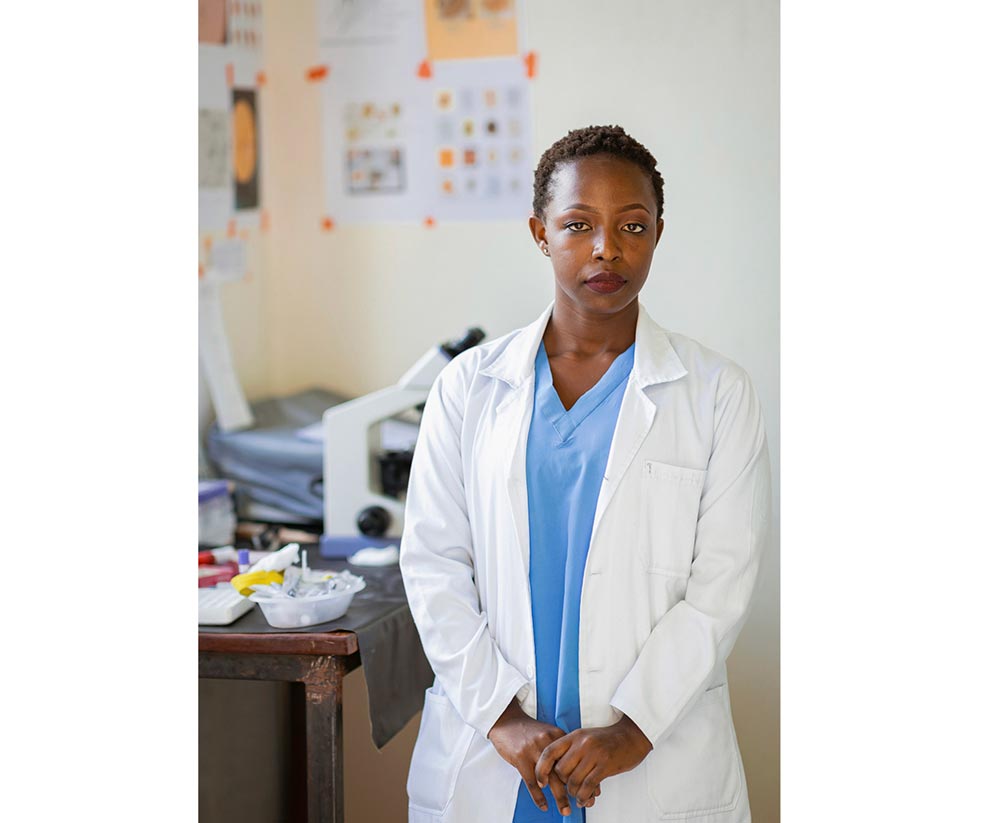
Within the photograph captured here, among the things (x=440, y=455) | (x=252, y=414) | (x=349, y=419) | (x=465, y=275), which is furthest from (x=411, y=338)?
(x=440, y=455)

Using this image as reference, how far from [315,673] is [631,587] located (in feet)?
1.86

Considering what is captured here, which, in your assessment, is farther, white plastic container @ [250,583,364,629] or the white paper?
the white paper

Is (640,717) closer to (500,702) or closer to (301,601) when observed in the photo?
(500,702)

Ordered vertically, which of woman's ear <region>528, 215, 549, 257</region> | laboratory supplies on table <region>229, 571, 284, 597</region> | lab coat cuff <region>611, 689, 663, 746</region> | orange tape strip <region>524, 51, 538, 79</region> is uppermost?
orange tape strip <region>524, 51, 538, 79</region>

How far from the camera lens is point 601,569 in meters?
1.44

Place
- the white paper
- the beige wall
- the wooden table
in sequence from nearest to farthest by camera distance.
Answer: the wooden table
the beige wall
the white paper

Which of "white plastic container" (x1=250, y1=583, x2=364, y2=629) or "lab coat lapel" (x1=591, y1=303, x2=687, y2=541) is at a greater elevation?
"lab coat lapel" (x1=591, y1=303, x2=687, y2=541)

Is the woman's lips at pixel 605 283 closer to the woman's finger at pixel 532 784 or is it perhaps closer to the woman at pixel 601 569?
the woman at pixel 601 569

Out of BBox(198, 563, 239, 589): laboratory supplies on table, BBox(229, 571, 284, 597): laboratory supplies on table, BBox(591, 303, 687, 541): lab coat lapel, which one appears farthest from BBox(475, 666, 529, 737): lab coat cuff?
BBox(198, 563, 239, 589): laboratory supplies on table

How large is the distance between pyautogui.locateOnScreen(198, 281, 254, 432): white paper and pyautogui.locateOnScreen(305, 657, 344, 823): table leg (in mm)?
1189

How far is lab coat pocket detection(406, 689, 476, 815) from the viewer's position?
151 cm

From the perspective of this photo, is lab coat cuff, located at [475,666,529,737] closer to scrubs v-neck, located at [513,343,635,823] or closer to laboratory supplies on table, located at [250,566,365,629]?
scrubs v-neck, located at [513,343,635,823]

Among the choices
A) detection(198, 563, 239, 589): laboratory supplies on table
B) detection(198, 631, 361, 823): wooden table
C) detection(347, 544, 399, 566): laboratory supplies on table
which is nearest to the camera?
detection(198, 631, 361, 823): wooden table
